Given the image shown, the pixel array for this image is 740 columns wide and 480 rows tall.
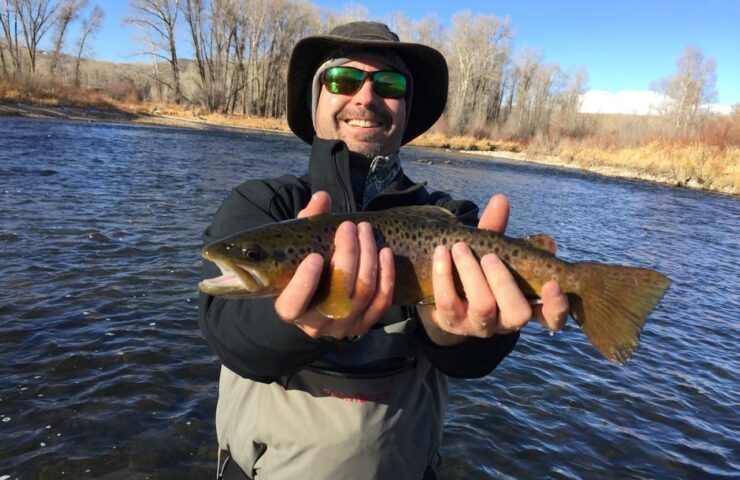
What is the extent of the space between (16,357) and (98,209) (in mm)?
7219

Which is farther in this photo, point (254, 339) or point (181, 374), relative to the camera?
point (181, 374)

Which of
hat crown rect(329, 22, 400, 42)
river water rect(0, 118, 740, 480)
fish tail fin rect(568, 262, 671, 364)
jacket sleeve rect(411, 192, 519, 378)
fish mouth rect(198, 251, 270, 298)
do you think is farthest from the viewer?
river water rect(0, 118, 740, 480)

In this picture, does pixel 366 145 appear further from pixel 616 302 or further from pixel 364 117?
pixel 616 302

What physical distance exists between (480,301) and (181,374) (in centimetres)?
476

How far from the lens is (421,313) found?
2291mm

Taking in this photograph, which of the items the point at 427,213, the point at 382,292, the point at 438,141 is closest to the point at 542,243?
the point at 427,213

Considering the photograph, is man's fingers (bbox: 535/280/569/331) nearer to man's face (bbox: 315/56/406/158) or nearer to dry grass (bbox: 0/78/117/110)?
man's face (bbox: 315/56/406/158)

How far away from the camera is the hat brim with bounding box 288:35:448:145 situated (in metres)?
3.03

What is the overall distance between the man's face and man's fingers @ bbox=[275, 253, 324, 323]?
4.47ft

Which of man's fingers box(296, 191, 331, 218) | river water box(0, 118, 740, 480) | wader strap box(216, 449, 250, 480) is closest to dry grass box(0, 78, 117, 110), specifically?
river water box(0, 118, 740, 480)

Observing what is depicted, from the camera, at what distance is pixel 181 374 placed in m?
5.78

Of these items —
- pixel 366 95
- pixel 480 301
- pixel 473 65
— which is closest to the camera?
pixel 480 301

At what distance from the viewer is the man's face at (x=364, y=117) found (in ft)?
9.82

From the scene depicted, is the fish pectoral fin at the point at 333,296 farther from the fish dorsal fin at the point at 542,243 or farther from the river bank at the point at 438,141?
the river bank at the point at 438,141
